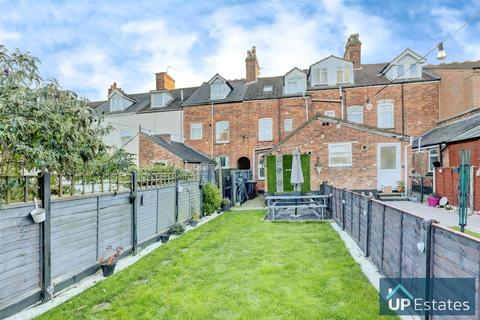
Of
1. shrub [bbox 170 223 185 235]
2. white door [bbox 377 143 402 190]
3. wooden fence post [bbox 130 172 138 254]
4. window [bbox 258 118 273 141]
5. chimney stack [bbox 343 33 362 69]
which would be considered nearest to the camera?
wooden fence post [bbox 130 172 138 254]

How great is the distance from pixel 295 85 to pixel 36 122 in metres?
20.7

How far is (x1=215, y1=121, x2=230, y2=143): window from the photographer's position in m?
24.1

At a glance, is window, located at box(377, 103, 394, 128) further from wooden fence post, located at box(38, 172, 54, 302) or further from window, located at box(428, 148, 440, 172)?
wooden fence post, located at box(38, 172, 54, 302)

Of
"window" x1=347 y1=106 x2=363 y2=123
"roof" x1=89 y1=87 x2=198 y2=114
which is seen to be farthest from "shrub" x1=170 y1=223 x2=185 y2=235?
"roof" x1=89 y1=87 x2=198 y2=114

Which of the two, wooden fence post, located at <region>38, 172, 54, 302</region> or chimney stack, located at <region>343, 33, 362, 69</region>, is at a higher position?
chimney stack, located at <region>343, 33, 362, 69</region>

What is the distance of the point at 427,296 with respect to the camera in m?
3.43

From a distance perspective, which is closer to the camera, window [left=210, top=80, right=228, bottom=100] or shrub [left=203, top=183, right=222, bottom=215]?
shrub [left=203, top=183, right=222, bottom=215]

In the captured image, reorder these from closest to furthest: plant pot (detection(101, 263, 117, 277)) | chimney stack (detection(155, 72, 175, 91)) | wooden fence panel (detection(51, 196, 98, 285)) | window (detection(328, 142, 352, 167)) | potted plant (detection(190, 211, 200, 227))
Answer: wooden fence panel (detection(51, 196, 98, 285)) → plant pot (detection(101, 263, 117, 277)) → potted plant (detection(190, 211, 200, 227)) → window (detection(328, 142, 352, 167)) → chimney stack (detection(155, 72, 175, 91))

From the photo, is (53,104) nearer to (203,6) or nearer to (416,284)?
(416,284)

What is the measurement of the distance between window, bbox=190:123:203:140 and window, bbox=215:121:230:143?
1.55 m

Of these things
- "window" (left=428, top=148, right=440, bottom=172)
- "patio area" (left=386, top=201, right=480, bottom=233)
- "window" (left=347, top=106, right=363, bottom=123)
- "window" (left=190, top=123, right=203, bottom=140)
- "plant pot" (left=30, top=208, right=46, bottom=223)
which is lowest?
"patio area" (left=386, top=201, right=480, bottom=233)

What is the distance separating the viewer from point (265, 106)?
75.7 feet

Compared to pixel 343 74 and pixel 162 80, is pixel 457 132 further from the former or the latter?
pixel 162 80


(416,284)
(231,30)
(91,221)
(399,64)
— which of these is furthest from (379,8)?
(91,221)
